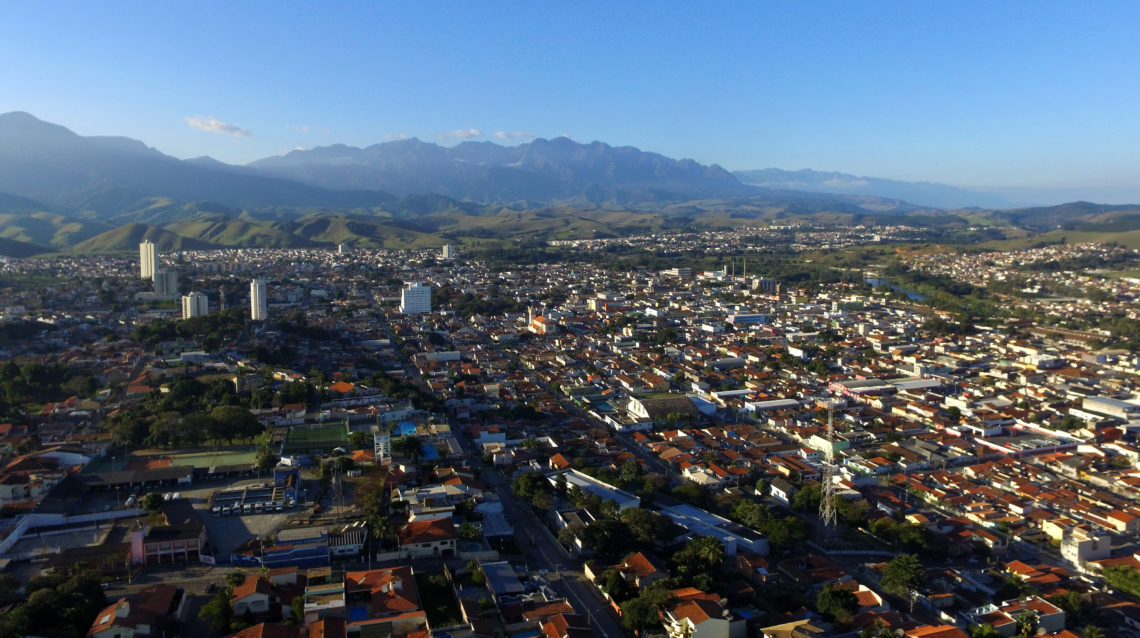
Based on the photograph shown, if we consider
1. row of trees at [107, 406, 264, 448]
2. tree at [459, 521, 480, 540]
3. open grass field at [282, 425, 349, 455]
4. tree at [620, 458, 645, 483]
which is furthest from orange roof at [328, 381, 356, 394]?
tree at [459, 521, 480, 540]

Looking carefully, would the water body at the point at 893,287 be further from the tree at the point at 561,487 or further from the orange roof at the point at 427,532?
the orange roof at the point at 427,532

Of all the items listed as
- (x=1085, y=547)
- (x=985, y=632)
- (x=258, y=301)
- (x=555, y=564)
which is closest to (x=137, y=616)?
(x=555, y=564)

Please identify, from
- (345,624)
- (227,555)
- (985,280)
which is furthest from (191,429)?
(985,280)

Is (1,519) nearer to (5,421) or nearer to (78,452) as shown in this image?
(78,452)

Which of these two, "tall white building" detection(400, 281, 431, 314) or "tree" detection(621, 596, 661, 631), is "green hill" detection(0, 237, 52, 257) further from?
"tree" detection(621, 596, 661, 631)

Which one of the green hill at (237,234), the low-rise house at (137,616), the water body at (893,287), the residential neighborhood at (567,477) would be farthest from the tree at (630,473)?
the green hill at (237,234)

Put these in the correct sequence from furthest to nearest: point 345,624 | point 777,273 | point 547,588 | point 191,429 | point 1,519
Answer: point 777,273
point 191,429
point 1,519
point 547,588
point 345,624
